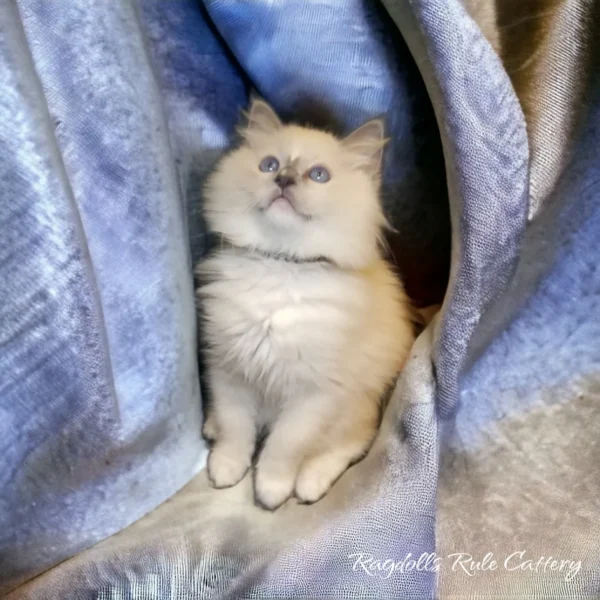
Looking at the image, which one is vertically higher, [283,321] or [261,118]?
[261,118]

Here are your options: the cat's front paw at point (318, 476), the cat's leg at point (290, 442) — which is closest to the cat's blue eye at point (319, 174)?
the cat's leg at point (290, 442)

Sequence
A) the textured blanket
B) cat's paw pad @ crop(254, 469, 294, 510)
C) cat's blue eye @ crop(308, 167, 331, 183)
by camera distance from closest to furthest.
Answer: the textured blanket < cat's paw pad @ crop(254, 469, 294, 510) < cat's blue eye @ crop(308, 167, 331, 183)

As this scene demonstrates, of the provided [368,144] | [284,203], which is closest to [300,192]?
[284,203]

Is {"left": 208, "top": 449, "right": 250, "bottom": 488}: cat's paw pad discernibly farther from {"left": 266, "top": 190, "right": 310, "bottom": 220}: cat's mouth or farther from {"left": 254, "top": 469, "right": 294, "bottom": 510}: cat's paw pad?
{"left": 266, "top": 190, "right": 310, "bottom": 220}: cat's mouth

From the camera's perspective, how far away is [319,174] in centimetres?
116

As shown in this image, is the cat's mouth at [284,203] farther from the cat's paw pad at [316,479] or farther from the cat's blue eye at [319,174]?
the cat's paw pad at [316,479]

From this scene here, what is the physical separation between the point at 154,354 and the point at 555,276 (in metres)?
0.64

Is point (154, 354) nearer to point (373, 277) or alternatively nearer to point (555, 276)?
point (373, 277)

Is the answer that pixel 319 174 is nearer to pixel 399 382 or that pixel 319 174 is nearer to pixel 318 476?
pixel 399 382

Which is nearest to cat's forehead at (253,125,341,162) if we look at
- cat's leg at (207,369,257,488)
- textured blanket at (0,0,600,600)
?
textured blanket at (0,0,600,600)

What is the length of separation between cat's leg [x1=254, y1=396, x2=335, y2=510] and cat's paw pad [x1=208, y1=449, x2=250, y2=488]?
4cm

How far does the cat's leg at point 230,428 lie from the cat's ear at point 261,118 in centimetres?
49

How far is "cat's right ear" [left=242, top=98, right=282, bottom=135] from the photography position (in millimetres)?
1186

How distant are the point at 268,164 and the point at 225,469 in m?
0.58
